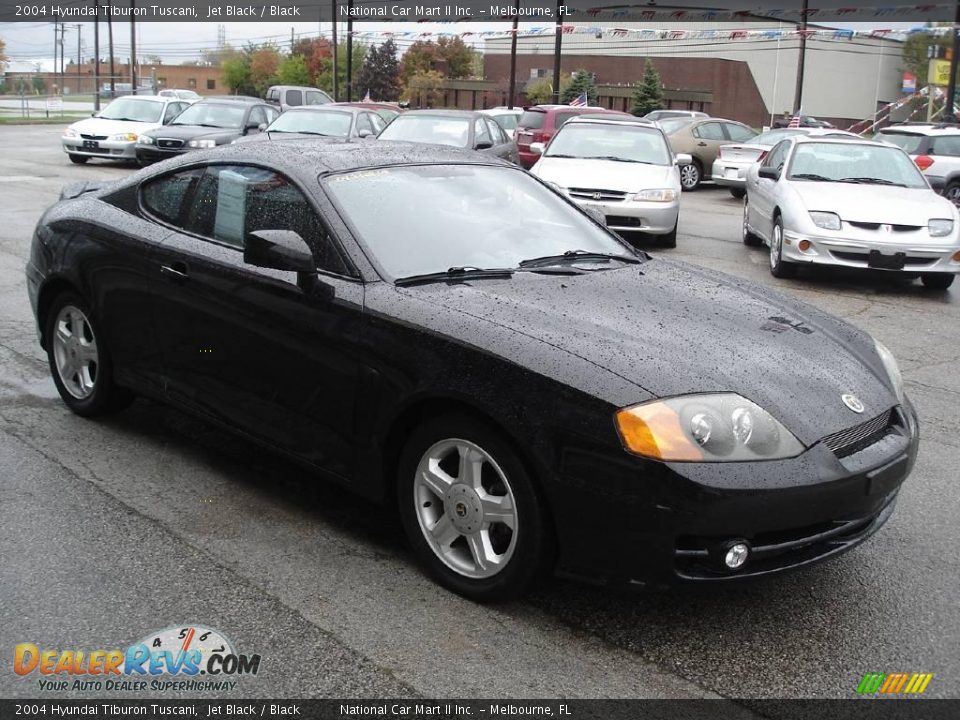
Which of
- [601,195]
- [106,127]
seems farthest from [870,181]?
[106,127]

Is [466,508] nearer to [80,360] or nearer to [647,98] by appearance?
[80,360]

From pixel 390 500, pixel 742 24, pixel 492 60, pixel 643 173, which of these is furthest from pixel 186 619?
pixel 492 60

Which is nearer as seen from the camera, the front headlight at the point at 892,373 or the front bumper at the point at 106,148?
the front headlight at the point at 892,373

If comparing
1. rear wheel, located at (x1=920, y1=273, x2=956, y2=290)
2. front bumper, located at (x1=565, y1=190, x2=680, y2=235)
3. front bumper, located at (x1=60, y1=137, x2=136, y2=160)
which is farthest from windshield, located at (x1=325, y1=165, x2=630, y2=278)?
front bumper, located at (x1=60, y1=137, x2=136, y2=160)

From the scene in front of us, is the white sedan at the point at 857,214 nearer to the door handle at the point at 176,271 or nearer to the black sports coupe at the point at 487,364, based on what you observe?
the black sports coupe at the point at 487,364

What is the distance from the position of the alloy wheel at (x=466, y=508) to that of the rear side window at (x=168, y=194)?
A: 80.5 inches

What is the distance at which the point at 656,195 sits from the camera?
12766mm

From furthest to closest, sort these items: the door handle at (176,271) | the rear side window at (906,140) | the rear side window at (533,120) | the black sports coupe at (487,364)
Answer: the rear side window at (533,120) < the rear side window at (906,140) < the door handle at (176,271) < the black sports coupe at (487,364)

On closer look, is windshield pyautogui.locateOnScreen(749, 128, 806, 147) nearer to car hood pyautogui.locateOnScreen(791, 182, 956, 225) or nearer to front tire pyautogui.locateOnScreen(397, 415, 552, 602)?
car hood pyautogui.locateOnScreen(791, 182, 956, 225)

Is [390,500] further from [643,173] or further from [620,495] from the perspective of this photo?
[643,173]

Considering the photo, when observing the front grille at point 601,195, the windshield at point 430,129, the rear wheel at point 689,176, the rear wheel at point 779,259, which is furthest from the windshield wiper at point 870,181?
the rear wheel at point 689,176

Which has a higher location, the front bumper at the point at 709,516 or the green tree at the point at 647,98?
the green tree at the point at 647,98

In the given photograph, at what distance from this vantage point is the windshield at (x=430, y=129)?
52.7 ft

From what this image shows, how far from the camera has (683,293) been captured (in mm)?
4320
